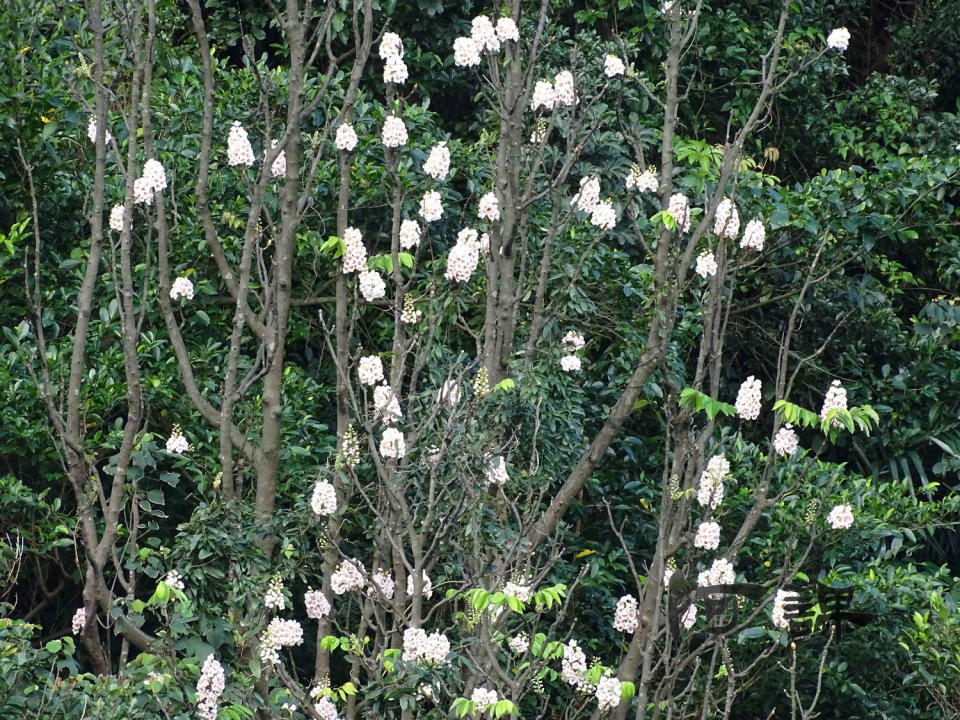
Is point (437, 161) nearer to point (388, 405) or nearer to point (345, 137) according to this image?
point (345, 137)

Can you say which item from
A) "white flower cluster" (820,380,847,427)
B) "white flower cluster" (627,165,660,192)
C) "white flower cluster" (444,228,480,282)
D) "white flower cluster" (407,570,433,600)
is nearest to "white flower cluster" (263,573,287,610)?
"white flower cluster" (407,570,433,600)

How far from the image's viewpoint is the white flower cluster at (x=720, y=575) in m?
4.56

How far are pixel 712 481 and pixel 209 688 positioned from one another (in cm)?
173

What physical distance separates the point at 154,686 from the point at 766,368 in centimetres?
403

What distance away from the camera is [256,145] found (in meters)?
5.76

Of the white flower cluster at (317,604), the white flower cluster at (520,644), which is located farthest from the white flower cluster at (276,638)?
the white flower cluster at (520,644)

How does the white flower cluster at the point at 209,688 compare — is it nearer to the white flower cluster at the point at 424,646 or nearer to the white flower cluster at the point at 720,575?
the white flower cluster at the point at 424,646

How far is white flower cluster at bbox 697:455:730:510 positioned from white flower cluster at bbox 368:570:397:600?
104cm

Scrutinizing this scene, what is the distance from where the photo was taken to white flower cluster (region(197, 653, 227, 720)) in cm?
391

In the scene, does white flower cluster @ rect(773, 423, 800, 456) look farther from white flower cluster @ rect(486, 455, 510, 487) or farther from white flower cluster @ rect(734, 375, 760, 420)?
white flower cluster @ rect(486, 455, 510, 487)

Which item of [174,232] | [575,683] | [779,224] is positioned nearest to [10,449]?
[174,232]

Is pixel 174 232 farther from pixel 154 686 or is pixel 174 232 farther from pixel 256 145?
pixel 154 686

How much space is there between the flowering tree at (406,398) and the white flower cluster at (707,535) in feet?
0.03

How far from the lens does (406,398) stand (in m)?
4.95
